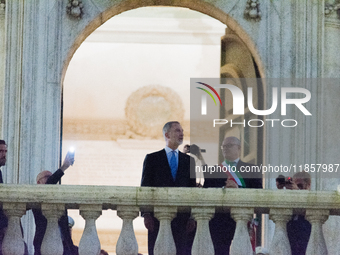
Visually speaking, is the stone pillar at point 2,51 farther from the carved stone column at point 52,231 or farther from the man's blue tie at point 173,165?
the carved stone column at point 52,231

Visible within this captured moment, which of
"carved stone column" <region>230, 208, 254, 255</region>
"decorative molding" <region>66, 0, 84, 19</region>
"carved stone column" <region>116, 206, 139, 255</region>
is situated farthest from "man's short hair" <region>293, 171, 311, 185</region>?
"decorative molding" <region>66, 0, 84, 19</region>

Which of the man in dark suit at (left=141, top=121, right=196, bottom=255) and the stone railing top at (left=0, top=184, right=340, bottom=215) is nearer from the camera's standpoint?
the stone railing top at (left=0, top=184, right=340, bottom=215)

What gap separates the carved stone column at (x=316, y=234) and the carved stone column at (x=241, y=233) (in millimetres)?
427

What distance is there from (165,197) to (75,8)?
4663 mm

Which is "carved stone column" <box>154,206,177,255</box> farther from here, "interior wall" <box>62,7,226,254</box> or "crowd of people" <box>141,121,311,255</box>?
"interior wall" <box>62,7,226,254</box>

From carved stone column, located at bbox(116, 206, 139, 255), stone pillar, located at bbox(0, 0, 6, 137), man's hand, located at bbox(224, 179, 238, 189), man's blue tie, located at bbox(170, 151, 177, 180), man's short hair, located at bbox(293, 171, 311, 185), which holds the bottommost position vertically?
carved stone column, located at bbox(116, 206, 139, 255)

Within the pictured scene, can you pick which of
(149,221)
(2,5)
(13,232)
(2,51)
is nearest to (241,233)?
(149,221)

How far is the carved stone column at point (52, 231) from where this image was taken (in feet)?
21.8

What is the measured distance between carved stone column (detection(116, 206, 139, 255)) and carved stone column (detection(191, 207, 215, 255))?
43 centimetres

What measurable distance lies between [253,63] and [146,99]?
738 centimetres

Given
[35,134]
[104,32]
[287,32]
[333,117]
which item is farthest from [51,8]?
[104,32]

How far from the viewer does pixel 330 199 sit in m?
6.78

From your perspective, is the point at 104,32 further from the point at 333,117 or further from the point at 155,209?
the point at 155,209

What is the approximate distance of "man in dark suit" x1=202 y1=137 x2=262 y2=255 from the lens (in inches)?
285
